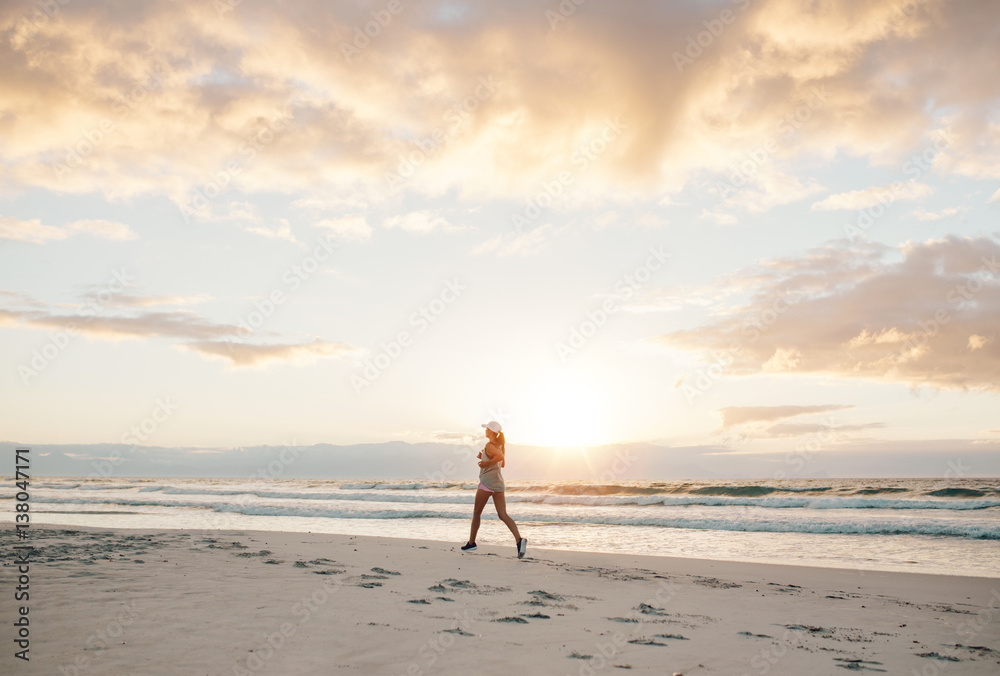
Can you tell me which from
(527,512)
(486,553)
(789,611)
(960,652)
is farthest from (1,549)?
(527,512)

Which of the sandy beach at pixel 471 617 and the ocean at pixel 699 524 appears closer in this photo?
the sandy beach at pixel 471 617

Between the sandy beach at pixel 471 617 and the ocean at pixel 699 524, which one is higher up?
the sandy beach at pixel 471 617

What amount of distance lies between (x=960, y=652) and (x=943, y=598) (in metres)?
3.69

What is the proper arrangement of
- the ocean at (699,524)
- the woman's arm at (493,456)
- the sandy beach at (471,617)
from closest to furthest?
the sandy beach at (471,617)
the woman's arm at (493,456)
the ocean at (699,524)

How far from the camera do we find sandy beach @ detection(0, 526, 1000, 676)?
181 inches

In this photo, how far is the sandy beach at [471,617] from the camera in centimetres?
461

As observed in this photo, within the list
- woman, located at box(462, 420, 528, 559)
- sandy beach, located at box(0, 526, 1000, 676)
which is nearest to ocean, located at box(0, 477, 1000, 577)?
woman, located at box(462, 420, 528, 559)

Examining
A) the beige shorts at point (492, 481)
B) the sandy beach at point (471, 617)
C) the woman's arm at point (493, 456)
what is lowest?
the sandy beach at point (471, 617)

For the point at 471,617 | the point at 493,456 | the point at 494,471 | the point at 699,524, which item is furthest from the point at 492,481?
the point at 699,524

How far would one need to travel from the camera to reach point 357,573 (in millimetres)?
8680

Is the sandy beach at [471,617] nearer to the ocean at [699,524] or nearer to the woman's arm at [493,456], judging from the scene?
the woman's arm at [493,456]

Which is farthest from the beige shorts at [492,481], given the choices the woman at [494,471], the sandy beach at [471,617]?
the sandy beach at [471,617]

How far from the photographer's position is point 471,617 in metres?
6.10

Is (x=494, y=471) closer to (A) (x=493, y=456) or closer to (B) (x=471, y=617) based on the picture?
(A) (x=493, y=456)
